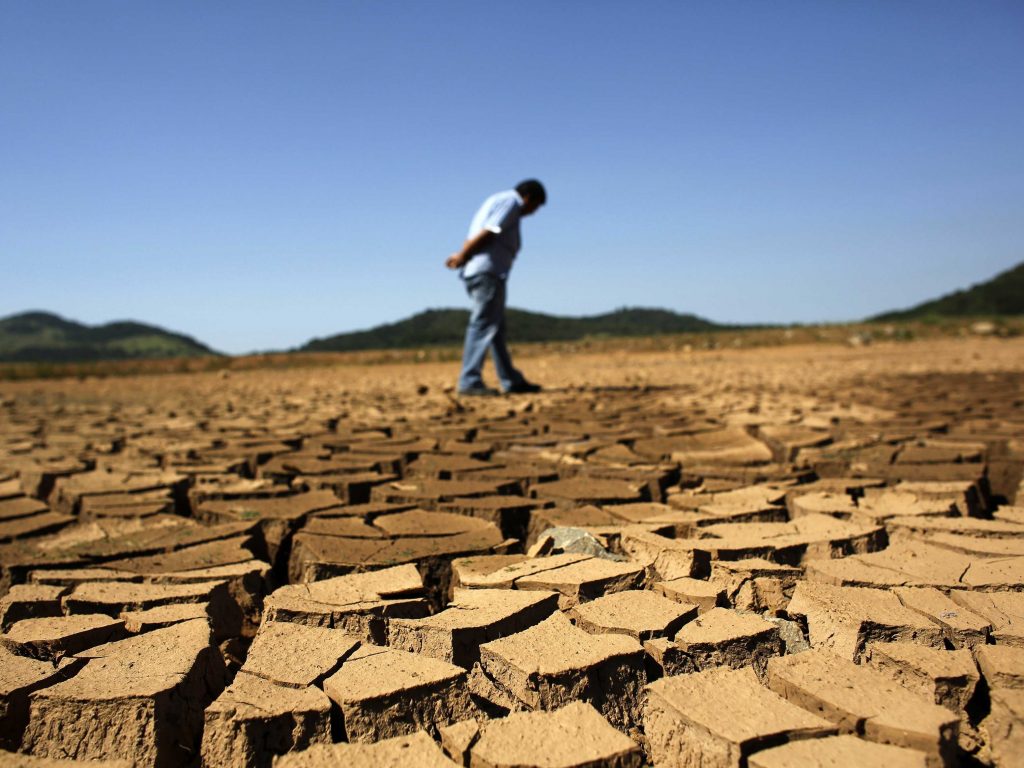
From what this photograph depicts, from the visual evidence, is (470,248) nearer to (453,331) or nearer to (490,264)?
(490,264)

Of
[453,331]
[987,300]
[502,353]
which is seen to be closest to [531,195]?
[502,353]

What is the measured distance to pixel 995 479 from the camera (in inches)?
114

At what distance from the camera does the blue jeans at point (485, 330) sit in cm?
596

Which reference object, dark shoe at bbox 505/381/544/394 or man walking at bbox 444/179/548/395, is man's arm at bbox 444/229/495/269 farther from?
dark shoe at bbox 505/381/544/394

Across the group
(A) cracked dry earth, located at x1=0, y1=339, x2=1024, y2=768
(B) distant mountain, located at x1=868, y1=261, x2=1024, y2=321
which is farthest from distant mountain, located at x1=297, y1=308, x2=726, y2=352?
→ (B) distant mountain, located at x1=868, y1=261, x2=1024, y2=321

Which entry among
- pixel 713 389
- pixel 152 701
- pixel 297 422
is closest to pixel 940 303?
pixel 713 389

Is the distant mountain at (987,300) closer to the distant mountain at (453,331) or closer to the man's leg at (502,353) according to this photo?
the distant mountain at (453,331)

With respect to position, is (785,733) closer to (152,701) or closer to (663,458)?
(152,701)

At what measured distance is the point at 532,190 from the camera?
19.2 feet

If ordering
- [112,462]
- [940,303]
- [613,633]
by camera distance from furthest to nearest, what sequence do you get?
[940,303] → [112,462] → [613,633]

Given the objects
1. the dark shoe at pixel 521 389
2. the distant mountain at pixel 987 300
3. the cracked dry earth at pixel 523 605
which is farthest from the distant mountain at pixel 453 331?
the distant mountain at pixel 987 300

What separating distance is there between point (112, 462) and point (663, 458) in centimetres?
243

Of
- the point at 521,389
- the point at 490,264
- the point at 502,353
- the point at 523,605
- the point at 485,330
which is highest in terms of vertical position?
the point at 490,264

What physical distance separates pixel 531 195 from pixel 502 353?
4.06 feet
